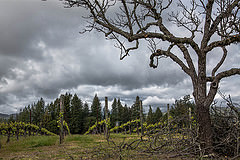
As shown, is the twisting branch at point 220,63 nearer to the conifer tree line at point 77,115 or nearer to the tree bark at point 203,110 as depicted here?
the tree bark at point 203,110

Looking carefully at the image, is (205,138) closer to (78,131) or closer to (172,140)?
(172,140)

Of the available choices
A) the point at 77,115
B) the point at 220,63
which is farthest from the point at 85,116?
the point at 220,63

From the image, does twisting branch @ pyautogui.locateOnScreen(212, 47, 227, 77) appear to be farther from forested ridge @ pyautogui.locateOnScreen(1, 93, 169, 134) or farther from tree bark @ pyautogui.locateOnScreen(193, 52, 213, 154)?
forested ridge @ pyautogui.locateOnScreen(1, 93, 169, 134)

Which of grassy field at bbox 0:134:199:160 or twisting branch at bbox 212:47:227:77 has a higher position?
twisting branch at bbox 212:47:227:77

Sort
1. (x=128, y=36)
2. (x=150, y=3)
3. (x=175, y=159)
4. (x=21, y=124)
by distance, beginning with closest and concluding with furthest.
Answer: (x=175, y=159), (x=128, y=36), (x=150, y=3), (x=21, y=124)

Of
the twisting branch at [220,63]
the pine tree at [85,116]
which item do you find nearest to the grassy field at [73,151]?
the twisting branch at [220,63]

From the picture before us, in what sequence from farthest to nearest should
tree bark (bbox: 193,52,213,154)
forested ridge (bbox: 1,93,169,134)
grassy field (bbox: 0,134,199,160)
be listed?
forested ridge (bbox: 1,93,169,134) < tree bark (bbox: 193,52,213,154) < grassy field (bbox: 0,134,199,160)

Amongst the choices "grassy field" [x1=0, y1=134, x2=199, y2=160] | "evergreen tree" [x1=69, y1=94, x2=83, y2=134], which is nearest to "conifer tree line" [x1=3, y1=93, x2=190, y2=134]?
"evergreen tree" [x1=69, y1=94, x2=83, y2=134]

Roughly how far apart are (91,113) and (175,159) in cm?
4668

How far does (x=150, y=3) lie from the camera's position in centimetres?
612

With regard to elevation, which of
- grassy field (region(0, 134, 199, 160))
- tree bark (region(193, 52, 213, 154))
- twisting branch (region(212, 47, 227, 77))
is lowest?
grassy field (region(0, 134, 199, 160))

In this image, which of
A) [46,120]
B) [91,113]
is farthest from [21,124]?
[91,113]

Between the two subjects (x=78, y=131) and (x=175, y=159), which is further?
(x=78, y=131)

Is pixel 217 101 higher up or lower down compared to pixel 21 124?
higher up
